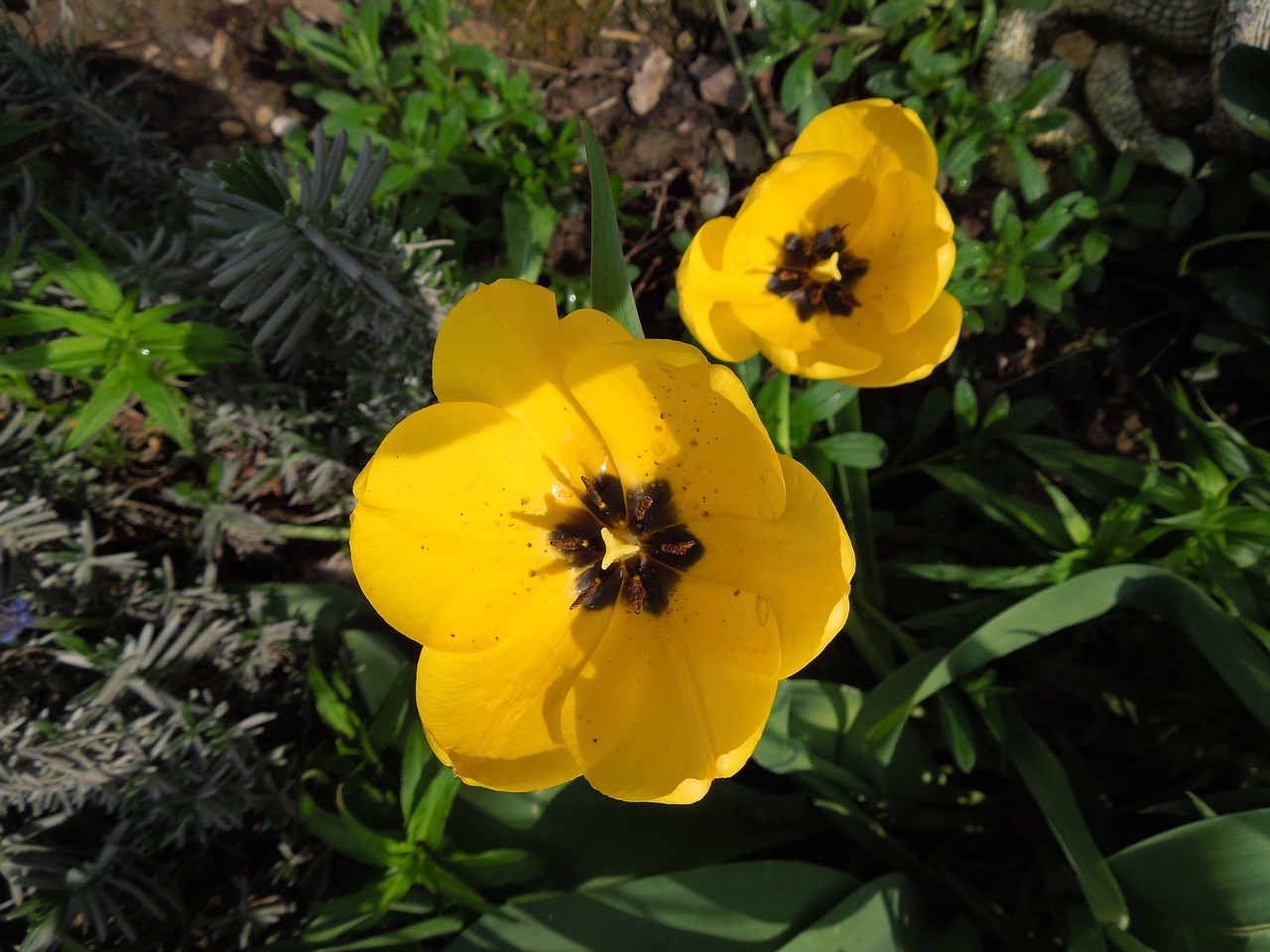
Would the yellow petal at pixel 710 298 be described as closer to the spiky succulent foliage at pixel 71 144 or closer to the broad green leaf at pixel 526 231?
the broad green leaf at pixel 526 231

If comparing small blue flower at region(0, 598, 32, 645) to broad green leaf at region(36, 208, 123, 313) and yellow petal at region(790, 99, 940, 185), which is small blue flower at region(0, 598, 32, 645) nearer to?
broad green leaf at region(36, 208, 123, 313)

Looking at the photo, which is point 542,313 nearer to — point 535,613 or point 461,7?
point 535,613

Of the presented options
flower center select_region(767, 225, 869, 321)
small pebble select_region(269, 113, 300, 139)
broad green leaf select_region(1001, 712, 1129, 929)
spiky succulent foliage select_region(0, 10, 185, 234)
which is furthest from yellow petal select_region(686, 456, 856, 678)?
small pebble select_region(269, 113, 300, 139)

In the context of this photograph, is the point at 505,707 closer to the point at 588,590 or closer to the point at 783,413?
the point at 588,590

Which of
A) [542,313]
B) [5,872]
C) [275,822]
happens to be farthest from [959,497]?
[5,872]

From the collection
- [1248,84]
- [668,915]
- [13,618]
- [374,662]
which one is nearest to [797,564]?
[668,915]

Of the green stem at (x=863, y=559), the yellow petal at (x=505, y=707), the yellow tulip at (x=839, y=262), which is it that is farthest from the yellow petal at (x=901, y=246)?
the yellow petal at (x=505, y=707)
